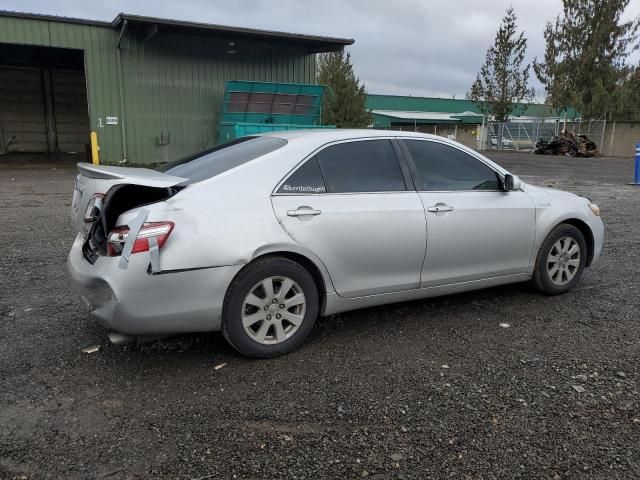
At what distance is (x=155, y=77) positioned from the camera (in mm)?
18578

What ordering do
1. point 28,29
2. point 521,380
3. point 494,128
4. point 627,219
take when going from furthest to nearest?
point 494,128 < point 28,29 < point 627,219 < point 521,380

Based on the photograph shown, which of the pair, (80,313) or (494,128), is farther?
(494,128)

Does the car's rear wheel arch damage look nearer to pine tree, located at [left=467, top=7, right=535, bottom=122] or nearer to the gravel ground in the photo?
the gravel ground

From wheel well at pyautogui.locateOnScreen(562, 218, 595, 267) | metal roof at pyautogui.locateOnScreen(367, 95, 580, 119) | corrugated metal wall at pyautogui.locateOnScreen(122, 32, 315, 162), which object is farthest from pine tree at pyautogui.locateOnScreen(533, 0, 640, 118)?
wheel well at pyautogui.locateOnScreen(562, 218, 595, 267)

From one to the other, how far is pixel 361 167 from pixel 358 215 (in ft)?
1.43

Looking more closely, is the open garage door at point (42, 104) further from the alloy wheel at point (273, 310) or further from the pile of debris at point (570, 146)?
the pile of debris at point (570, 146)

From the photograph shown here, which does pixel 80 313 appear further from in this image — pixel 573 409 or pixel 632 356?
pixel 632 356

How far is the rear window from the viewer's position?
3.63m

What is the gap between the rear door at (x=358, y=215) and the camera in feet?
11.7

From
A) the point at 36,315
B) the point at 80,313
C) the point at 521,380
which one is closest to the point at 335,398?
the point at 521,380

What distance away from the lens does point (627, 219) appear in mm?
9164

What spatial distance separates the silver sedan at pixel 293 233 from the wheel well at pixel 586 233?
0.23m

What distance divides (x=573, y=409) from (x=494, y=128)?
3916 centimetres

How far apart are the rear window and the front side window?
1139 millimetres
